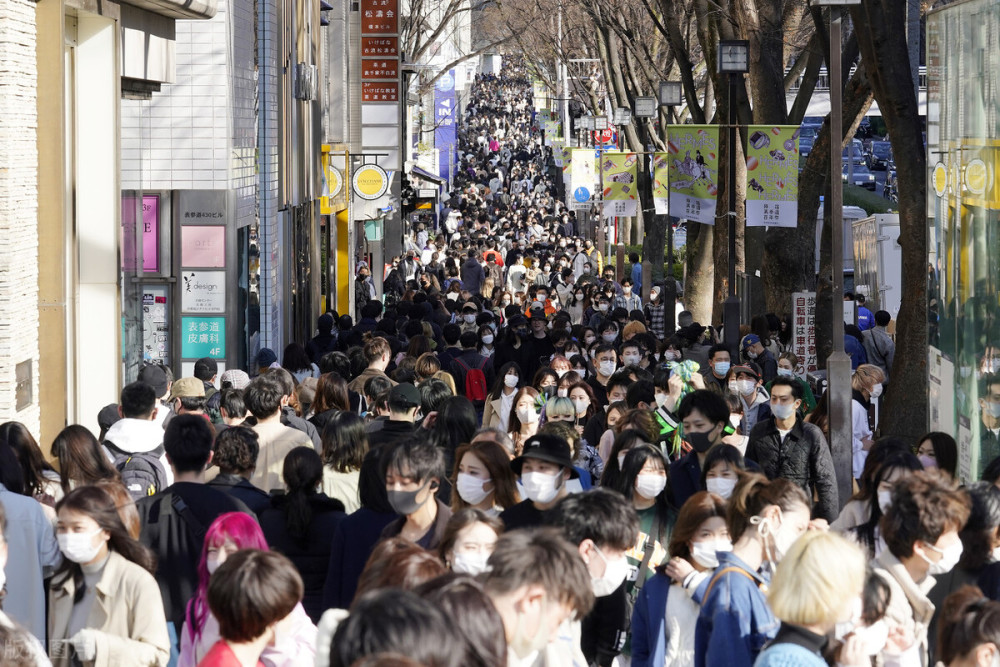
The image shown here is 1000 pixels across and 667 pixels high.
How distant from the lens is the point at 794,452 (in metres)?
9.55

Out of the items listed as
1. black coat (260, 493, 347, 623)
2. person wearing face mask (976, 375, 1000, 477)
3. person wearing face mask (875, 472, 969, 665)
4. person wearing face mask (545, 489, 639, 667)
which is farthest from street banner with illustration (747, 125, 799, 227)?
person wearing face mask (545, 489, 639, 667)

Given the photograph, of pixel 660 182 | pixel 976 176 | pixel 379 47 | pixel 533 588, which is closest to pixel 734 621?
pixel 533 588

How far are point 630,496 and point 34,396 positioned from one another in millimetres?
5800

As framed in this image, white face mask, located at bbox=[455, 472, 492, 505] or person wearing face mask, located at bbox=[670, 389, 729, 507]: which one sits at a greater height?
person wearing face mask, located at bbox=[670, 389, 729, 507]

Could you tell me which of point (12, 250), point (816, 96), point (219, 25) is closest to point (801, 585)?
point (12, 250)

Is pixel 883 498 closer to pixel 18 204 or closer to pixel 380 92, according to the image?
pixel 18 204

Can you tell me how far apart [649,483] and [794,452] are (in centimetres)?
252

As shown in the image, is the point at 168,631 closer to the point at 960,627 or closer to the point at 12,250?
the point at 960,627

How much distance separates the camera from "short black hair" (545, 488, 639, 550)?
19.0 ft

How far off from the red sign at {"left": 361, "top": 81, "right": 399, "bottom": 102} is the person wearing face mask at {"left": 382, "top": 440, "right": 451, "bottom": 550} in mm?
25716

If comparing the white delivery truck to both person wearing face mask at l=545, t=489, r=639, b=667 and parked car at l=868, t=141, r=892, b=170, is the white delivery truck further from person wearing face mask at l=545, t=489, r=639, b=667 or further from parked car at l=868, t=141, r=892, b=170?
parked car at l=868, t=141, r=892, b=170

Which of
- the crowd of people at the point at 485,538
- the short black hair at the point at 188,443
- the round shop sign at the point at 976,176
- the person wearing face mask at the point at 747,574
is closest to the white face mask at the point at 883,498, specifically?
Answer: the crowd of people at the point at 485,538

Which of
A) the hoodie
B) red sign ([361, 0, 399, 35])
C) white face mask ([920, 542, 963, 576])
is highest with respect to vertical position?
red sign ([361, 0, 399, 35])

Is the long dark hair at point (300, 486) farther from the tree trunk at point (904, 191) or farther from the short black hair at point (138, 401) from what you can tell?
the tree trunk at point (904, 191)
